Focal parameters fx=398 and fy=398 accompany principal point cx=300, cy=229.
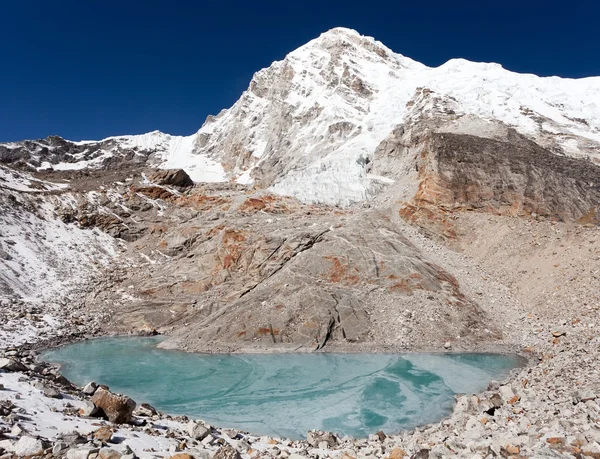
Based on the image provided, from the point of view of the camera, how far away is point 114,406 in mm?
9742

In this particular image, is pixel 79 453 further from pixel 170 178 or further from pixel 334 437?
pixel 170 178

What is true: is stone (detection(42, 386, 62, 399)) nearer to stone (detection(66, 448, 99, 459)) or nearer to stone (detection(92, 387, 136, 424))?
stone (detection(92, 387, 136, 424))

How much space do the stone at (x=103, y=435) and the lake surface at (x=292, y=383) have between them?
7.76m

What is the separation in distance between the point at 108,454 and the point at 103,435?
126 centimetres

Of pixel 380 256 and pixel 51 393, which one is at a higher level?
pixel 380 256

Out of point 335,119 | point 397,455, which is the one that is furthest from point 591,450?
point 335,119

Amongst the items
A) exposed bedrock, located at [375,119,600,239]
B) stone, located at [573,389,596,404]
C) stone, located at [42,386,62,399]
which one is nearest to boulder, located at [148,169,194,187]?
exposed bedrock, located at [375,119,600,239]

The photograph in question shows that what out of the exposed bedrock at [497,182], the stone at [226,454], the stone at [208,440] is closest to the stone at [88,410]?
the stone at [208,440]

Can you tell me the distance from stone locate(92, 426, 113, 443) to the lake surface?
25.5ft

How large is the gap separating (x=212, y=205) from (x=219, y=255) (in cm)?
1931

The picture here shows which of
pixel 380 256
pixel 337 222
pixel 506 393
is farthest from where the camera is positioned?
pixel 337 222

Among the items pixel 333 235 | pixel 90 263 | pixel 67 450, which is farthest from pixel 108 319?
pixel 67 450

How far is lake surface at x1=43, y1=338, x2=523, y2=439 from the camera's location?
16.2m

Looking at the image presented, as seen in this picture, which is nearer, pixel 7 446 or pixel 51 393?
pixel 7 446
